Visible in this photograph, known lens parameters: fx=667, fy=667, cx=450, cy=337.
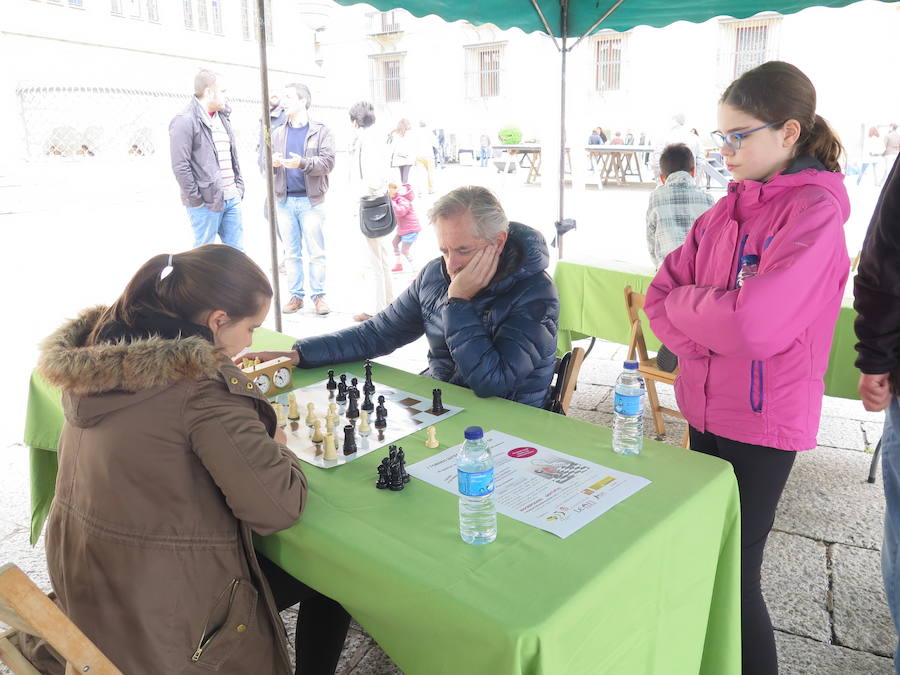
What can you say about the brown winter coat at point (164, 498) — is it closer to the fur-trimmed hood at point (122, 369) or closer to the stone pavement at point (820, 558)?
the fur-trimmed hood at point (122, 369)

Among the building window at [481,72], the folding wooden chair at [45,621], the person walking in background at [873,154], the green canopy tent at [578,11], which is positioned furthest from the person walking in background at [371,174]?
the building window at [481,72]

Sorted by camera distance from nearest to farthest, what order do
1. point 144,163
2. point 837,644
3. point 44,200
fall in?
point 837,644 → point 44,200 → point 144,163

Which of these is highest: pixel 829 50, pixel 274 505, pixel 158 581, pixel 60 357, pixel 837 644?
pixel 829 50

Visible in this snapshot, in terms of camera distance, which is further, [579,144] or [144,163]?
[144,163]

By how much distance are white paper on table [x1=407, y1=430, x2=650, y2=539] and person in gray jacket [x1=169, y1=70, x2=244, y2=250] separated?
419cm

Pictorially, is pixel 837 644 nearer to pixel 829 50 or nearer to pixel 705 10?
pixel 705 10

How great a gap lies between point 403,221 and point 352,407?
546 centimetres

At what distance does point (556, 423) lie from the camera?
1.82 m

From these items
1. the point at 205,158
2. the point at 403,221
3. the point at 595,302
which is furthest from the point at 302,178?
the point at 595,302

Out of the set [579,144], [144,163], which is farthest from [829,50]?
[144,163]

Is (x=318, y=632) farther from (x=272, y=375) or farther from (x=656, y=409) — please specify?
(x=656, y=409)

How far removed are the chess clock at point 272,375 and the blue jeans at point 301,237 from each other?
395 centimetres

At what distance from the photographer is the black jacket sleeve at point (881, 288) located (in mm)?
1426

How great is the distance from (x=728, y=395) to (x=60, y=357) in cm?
152
